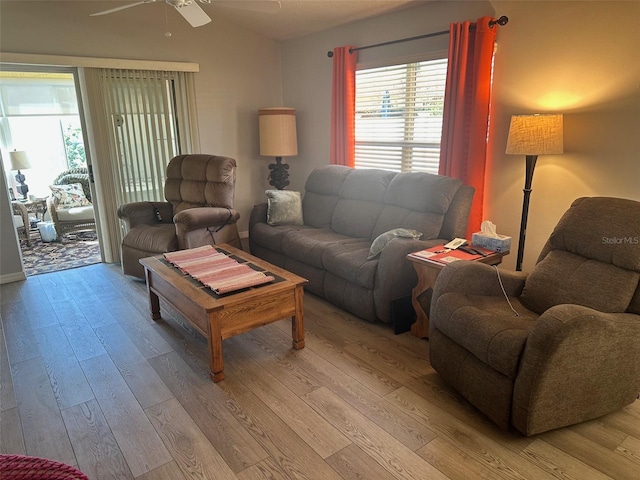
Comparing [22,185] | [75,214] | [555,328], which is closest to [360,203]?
[555,328]

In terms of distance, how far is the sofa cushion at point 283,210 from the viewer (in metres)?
4.04

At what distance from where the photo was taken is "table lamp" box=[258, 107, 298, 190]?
4758 millimetres

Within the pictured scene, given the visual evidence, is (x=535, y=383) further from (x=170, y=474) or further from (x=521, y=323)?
(x=170, y=474)

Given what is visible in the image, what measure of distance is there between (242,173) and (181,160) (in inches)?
39.6

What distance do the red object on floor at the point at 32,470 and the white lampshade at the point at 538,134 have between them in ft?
8.93

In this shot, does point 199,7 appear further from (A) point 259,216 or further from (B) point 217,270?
(A) point 259,216

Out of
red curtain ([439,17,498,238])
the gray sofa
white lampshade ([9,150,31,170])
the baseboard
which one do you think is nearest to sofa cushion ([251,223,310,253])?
the gray sofa

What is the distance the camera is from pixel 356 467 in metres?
1.76

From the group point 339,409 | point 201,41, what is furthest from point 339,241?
point 201,41

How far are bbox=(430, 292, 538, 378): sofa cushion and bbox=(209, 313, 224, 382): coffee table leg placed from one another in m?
1.17

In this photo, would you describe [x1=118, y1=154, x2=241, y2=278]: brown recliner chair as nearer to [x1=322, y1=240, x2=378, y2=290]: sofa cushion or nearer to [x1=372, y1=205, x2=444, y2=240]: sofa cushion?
[x1=322, y1=240, x2=378, y2=290]: sofa cushion

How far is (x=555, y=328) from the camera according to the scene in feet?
5.53

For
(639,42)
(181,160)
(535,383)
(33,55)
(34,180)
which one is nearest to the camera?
(535,383)

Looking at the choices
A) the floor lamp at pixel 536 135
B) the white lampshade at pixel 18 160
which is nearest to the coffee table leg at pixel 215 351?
the floor lamp at pixel 536 135
